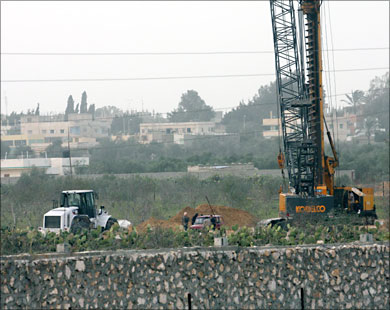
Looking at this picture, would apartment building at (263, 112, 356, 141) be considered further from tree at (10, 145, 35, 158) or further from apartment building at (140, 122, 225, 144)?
tree at (10, 145, 35, 158)

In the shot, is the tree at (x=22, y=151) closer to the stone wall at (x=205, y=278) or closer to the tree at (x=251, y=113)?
the tree at (x=251, y=113)

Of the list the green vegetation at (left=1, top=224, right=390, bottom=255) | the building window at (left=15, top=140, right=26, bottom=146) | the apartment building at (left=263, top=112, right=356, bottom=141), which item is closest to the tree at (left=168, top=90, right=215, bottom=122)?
the apartment building at (left=263, top=112, right=356, bottom=141)

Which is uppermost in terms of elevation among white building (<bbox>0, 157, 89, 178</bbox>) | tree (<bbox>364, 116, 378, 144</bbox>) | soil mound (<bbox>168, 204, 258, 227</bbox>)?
tree (<bbox>364, 116, 378, 144</bbox>)

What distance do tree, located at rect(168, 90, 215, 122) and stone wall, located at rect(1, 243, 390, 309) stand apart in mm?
114298

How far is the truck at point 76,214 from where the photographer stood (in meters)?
24.1

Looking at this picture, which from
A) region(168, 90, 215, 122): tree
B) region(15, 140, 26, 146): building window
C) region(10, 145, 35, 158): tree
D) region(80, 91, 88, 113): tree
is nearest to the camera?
region(10, 145, 35, 158): tree

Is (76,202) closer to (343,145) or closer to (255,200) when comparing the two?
(255,200)

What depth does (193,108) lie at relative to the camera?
135 meters

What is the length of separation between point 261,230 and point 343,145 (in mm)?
84326

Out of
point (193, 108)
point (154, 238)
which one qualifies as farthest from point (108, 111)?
point (154, 238)

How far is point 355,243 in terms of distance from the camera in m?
16.3

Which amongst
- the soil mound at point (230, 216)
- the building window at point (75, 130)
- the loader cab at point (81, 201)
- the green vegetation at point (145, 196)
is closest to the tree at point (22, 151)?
the building window at point (75, 130)

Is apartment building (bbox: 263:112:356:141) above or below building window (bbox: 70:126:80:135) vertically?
below

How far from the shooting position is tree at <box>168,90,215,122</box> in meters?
131
